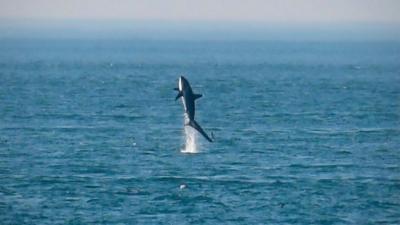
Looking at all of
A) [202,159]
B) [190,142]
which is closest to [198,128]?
[202,159]

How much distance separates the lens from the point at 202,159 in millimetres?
78938

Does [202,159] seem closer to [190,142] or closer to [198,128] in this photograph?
[198,128]

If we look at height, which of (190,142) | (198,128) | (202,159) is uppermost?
(198,128)

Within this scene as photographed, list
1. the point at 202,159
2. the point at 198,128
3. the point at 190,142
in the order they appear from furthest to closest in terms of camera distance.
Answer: the point at 190,142
the point at 202,159
the point at 198,128

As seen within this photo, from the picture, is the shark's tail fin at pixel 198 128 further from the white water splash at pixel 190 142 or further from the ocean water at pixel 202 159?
the white water splash at pixel 190 142

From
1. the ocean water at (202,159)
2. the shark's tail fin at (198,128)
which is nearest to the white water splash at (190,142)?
the ocean water at (202,159)

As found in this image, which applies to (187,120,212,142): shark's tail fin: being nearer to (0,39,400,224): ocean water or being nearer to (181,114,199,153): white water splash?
(0,39,400,224): ocean water

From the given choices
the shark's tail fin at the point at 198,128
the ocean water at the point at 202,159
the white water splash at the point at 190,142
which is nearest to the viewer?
the ocean water at the point at 202,159

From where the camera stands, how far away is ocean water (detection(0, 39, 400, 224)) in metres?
63.2

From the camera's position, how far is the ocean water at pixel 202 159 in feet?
207

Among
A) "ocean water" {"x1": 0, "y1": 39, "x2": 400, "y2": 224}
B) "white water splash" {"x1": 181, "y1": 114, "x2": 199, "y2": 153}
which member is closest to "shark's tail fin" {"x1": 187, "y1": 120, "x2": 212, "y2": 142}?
"ocean water" {"x1": 0, "y1": 39, "x2": 400, "y2": 224}

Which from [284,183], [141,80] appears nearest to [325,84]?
[141,80]

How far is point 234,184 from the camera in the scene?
69875mm

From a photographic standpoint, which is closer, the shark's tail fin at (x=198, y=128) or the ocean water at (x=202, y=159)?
the ocean water at (x=202, y=159)
